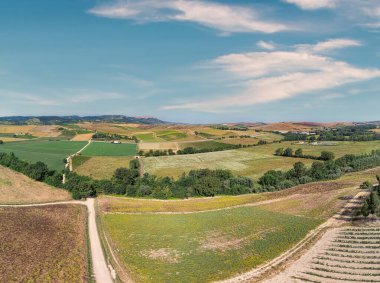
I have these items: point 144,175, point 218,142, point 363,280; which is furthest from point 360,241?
point 218,142

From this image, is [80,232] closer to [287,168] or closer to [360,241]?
[360,241]

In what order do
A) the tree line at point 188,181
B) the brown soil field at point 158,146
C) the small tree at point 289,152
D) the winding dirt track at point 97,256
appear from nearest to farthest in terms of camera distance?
1. the winding dirt track at point 97,256
2. the tree line at point 188,181
3. the small tree at point 289,152
4. the brown soil field at point 158,146

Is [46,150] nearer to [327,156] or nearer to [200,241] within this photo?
[327,156]

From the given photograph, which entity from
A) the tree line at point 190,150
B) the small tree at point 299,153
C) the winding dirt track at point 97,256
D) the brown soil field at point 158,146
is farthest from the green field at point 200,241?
the brown soil field at point 158,146

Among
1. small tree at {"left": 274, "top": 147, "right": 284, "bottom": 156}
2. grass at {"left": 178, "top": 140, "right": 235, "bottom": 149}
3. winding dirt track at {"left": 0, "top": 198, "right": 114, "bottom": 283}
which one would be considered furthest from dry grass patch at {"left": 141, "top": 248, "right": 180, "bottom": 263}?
grass at {"left": 178, "top": 140, "right": 235, "bottom": 149}

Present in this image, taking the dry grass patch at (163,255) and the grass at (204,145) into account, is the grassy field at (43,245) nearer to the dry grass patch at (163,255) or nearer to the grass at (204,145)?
the dry grass patch at (163,255)

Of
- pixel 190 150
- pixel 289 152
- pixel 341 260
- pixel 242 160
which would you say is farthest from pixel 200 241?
pixel 190 150
